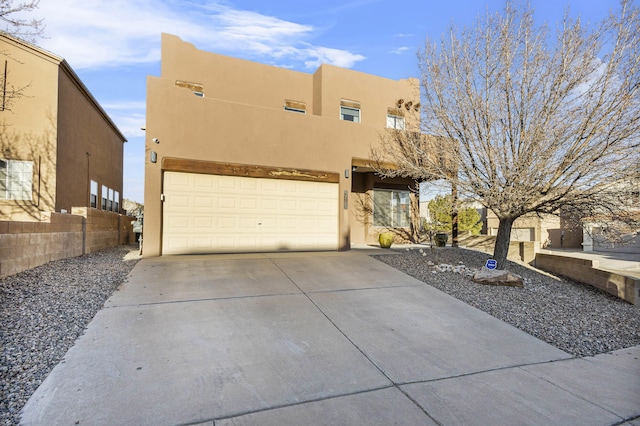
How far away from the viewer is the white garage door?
862 centimetres

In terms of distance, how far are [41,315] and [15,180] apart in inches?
344

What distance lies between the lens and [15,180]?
10172 mm

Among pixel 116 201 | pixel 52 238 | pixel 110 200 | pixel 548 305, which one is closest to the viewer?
pixel 548 305

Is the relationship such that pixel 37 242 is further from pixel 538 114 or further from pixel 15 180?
pixel 538 114

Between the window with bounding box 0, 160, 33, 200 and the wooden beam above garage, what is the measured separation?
5349 millimetres

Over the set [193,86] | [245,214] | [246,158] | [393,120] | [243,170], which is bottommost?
[245,214]

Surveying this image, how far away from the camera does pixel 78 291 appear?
5.20 m

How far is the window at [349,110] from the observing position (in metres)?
13.2

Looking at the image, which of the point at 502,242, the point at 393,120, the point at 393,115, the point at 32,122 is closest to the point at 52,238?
the point at 32,122

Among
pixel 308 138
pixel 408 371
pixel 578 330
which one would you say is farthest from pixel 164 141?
pixel 578 330

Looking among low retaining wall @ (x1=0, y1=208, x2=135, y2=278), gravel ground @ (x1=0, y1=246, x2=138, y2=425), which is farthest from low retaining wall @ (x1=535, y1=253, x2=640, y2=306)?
low retaining wall @ (x1=0, y1=208, x2=135, y2=278)

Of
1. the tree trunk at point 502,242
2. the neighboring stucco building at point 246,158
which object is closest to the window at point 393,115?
the neighboring stucco building at point 246,158

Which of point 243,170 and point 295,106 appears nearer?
point 243,170

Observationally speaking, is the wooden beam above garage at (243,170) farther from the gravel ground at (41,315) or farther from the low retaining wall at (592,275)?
the low retaining wall at (592,275)
